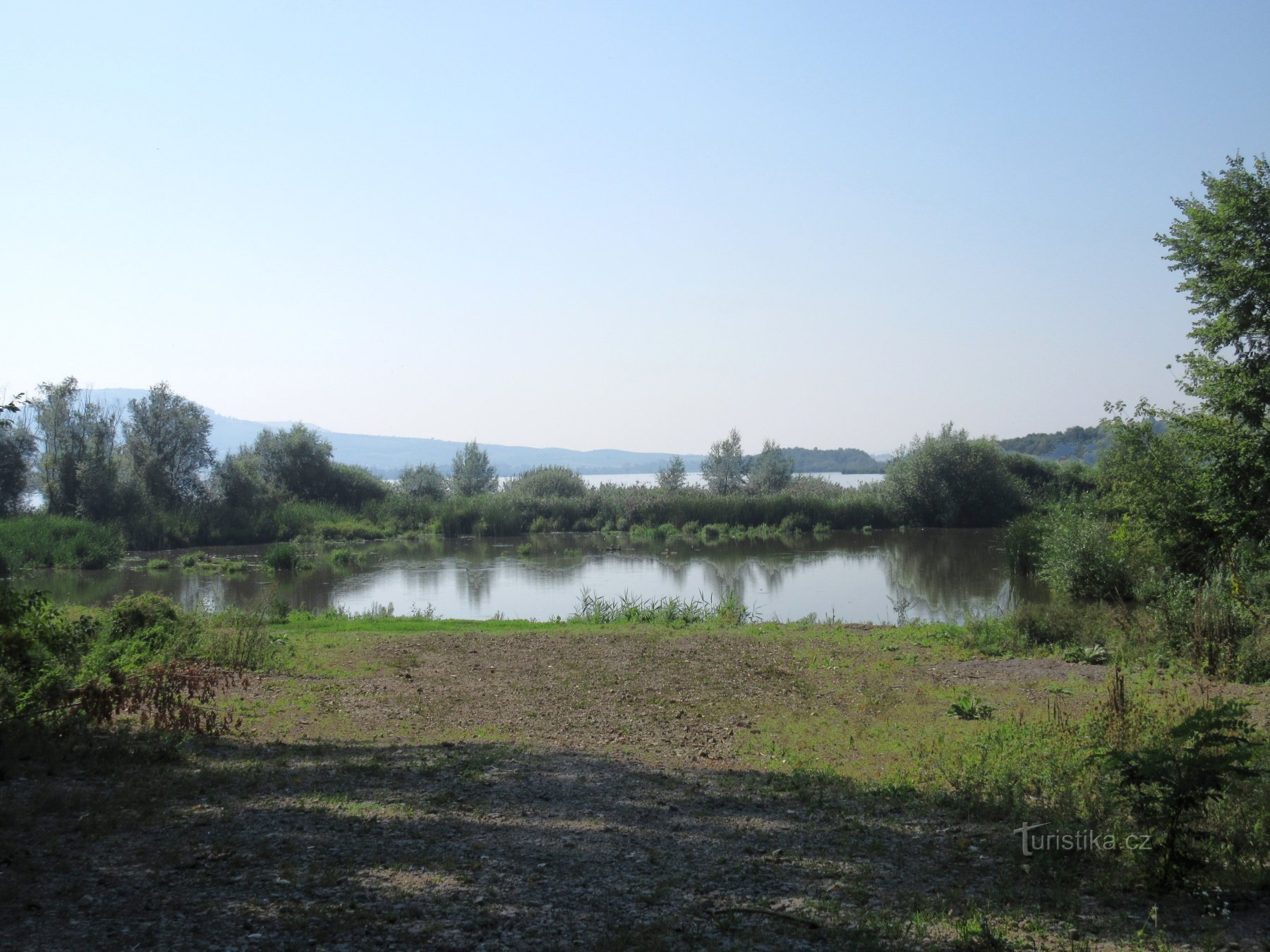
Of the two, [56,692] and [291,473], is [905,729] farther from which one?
[291,473]

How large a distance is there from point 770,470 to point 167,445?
29998 mm

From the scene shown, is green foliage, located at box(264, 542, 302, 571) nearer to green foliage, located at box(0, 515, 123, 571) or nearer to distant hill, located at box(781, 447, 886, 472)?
green foliage, located at box(0, 515, 123, 571)

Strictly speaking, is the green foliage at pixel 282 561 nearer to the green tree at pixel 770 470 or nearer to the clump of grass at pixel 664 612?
the clump of grass at pixel 664 612

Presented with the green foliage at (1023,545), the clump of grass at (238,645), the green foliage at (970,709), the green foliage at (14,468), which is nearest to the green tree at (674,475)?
the green foliage at (1023,545)

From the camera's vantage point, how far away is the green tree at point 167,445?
3569cm

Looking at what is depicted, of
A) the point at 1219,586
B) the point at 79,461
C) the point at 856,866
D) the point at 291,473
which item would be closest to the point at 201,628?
the point at 856,866

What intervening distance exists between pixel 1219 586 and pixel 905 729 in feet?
22.6

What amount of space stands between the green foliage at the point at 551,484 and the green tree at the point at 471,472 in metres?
2.20

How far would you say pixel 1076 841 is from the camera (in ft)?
15.1

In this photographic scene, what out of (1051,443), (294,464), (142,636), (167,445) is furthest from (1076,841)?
(1051,443)

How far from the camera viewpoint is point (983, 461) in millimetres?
39781

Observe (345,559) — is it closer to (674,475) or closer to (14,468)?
(14,468)

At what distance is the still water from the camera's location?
1919 centimetres

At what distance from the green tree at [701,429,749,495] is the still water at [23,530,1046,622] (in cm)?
1342
